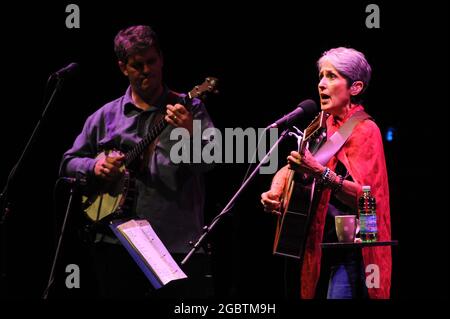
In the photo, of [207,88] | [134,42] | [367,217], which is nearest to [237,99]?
[134,42]

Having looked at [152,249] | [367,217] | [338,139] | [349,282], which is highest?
[338,139]

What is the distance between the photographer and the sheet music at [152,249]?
10.3 ft

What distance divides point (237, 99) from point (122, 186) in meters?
1.62

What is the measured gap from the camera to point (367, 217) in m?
2.92

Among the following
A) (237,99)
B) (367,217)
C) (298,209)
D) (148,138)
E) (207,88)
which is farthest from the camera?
(237,99)

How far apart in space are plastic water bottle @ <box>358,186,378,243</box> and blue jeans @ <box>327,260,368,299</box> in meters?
0.15

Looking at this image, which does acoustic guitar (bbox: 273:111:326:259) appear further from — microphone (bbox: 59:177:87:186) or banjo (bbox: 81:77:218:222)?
microphone (bbox: 59:177:87:186)

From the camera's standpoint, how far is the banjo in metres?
3.59

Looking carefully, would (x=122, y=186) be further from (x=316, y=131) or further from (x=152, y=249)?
(x=316, y=131)

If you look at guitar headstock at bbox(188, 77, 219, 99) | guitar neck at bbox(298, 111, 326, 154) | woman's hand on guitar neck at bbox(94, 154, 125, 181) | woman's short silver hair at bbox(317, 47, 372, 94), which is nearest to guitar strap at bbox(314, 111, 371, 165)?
guitar neck at bbox(298, 111, 326, 154)

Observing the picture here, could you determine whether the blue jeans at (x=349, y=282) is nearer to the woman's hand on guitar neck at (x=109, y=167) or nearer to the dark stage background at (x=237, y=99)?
the woman's hand on guitar neck at (x=109, y=167)

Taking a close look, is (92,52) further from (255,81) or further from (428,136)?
(428,136)

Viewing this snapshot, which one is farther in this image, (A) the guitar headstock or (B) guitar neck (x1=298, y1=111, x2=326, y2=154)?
(A) the guitar headstock

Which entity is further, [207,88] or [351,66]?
[207,88]
